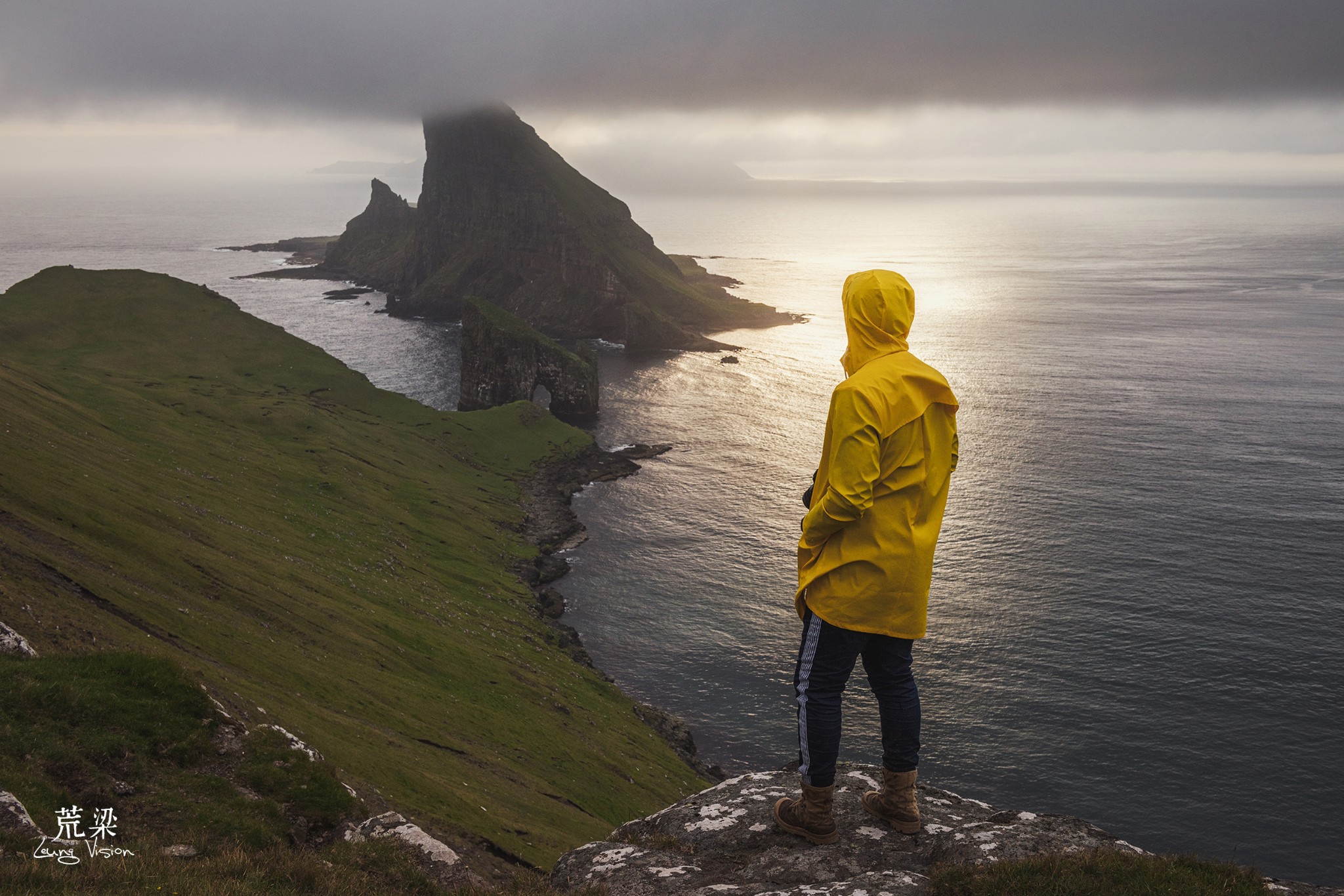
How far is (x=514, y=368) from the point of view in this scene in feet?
480

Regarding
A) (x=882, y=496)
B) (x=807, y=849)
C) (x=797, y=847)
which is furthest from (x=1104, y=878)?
(x=882, y=496)

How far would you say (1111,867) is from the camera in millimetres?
8273

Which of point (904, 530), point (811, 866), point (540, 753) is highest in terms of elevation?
point (904, 530)

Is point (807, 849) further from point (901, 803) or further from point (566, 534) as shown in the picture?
point (566, 534)

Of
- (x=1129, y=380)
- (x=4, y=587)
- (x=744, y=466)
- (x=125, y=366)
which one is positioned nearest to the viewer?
(x=4, y=587)

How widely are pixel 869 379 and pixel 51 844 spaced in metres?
10.5

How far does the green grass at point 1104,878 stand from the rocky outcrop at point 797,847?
542mm

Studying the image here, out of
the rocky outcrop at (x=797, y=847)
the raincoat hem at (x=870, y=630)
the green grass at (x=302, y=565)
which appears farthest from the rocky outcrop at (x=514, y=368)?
the raincoat hem at (x=870, y=630)

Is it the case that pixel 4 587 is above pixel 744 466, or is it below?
above

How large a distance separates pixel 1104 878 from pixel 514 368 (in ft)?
469

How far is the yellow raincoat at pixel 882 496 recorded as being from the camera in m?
9.37

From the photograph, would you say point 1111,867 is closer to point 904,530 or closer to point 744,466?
point 904,530

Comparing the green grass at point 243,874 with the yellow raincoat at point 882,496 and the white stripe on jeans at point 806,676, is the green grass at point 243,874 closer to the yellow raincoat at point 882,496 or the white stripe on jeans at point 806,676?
the white stripe on jeans at point 806,676

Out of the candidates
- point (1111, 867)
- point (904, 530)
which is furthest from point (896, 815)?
point (904, 530)
